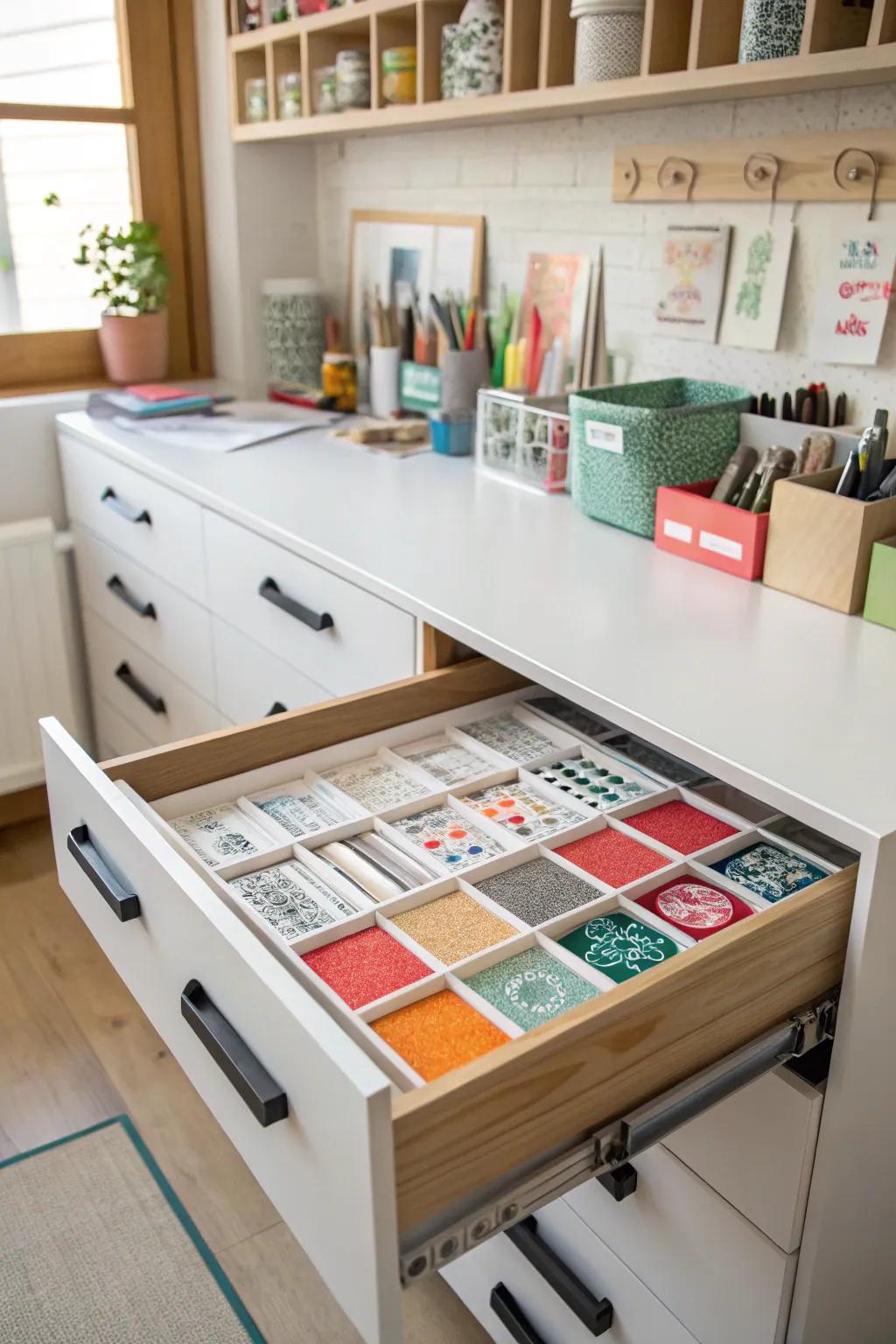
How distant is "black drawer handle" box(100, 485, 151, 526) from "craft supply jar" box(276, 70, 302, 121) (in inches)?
31.4

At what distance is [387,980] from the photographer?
838mm

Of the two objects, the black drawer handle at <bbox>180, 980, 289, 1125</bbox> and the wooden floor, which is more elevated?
the black drawer handle at <bbox>180, 980, 289, 1125</bbox>

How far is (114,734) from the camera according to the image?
253 cm

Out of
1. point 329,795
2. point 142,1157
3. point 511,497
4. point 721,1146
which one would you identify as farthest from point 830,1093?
point 142,1157

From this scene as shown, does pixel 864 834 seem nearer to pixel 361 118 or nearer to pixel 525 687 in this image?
pixel 525 687

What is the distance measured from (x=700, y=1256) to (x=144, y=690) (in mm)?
1521

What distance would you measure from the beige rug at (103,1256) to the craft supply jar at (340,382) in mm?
1428

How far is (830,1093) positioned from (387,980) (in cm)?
38

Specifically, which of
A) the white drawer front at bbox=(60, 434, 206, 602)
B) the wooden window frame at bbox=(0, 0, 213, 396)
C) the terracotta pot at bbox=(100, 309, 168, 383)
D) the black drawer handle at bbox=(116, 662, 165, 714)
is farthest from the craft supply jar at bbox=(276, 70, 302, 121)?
the black drawer handle at bbox=(116, 662, 165, 714)

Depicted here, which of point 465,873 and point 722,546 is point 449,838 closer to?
point 465,873

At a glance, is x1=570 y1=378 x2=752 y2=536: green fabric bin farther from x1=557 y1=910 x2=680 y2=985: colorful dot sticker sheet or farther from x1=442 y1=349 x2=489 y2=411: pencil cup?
x1=557 y1=910 x2=680 y2=985: colorful dot sticker sheet

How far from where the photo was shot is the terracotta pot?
7.97ft

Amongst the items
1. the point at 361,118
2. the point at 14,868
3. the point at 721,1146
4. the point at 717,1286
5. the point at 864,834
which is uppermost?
the point at 361,118

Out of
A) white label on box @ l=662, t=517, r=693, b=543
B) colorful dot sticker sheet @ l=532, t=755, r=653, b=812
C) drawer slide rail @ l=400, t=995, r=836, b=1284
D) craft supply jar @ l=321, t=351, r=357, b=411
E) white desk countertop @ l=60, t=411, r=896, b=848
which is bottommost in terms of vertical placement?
drawer slide rail @ l=400, t=995, r=836, b=1284
